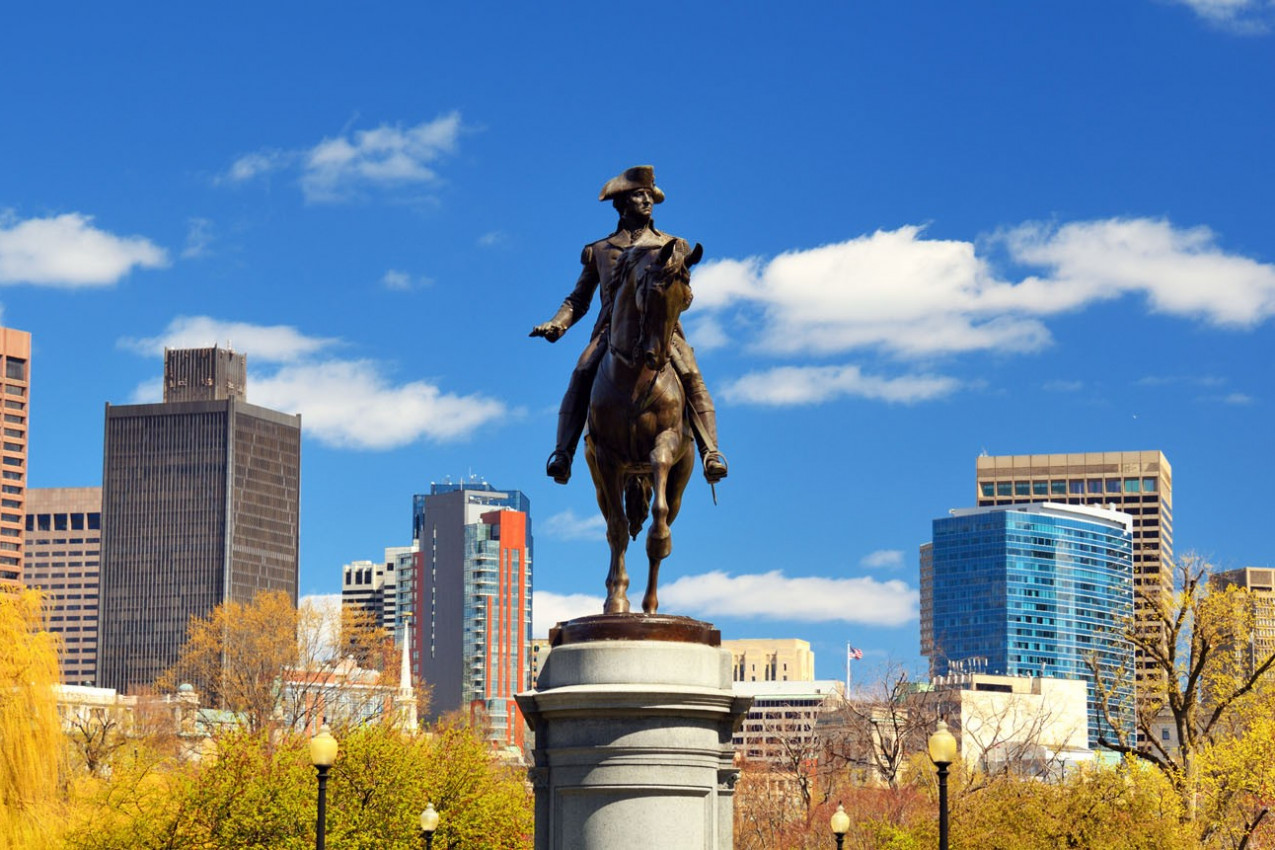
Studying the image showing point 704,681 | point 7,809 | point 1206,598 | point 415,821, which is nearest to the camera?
point 704,681

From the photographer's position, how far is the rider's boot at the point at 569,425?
63.2 feet

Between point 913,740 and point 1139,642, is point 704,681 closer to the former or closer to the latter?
point 1139,642

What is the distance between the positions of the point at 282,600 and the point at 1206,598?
2671 inches

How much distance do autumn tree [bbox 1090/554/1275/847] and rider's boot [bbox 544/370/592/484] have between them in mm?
28275

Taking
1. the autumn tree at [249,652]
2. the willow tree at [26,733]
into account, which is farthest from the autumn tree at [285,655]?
the willow tree at [26,733]

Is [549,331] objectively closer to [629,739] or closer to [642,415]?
[642,415]

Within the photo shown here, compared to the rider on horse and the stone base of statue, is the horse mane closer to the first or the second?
the rider on horse

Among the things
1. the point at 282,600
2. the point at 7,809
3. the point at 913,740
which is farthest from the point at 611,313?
the point at 282,600

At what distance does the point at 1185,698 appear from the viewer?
46.6 meters

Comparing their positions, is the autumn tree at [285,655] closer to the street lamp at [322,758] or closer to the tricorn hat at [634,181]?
the street lamp at [322,758]

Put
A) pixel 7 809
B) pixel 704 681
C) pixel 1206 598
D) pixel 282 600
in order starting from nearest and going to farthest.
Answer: pixel 704 681, pixel 7 809, pixel 1206 598, pixel 282 600

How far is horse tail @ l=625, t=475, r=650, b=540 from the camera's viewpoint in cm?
1945

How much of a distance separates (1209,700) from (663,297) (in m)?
38.1

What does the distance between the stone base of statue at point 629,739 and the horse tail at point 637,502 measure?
177 cm
